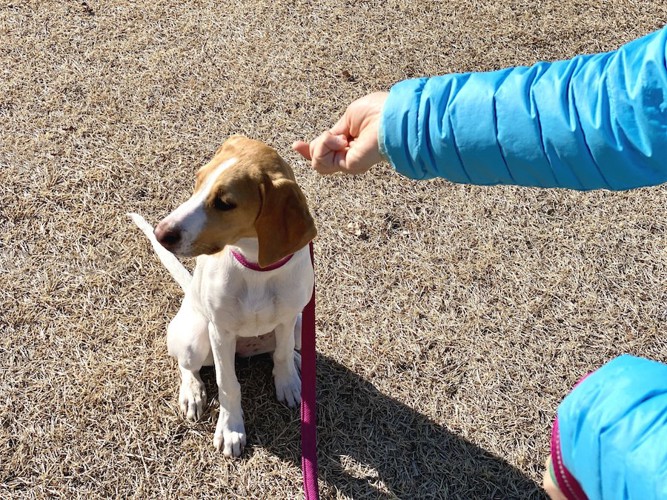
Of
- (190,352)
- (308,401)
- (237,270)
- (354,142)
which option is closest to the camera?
(354,142)

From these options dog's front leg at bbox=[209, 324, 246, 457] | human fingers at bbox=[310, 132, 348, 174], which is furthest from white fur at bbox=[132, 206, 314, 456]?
human fingers at bbox=[310, 132, 348, 174]

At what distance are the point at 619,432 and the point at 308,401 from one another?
1.74 meters

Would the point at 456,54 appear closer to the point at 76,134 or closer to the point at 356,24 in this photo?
the point at 356,24

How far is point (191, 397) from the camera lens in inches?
136

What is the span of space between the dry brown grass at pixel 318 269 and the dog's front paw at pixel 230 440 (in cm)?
6

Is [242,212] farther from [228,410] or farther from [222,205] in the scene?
[228,410]

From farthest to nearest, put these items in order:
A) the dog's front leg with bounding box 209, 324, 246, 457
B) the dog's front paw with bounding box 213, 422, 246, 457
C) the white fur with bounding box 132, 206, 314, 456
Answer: the dog's front paw with bounding box 213, 422, 246, 457 < the dog's front leg with bounding box 209, 324, 246, 457 < the white fur with bounding box 132, 206, 314, 456

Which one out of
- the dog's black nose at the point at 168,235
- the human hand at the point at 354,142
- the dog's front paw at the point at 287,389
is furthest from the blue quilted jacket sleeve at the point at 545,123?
the dog's front paw at the point at 287,389

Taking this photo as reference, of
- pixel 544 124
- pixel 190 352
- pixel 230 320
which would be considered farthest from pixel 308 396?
pixel 544 124

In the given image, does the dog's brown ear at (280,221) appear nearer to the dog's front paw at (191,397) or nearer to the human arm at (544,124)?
the human arm at (544,124)

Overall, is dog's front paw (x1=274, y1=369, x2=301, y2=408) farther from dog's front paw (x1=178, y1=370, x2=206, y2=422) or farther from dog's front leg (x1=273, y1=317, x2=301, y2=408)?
dog's front paw (x1=178, y1=370, x2=206, y2=422)

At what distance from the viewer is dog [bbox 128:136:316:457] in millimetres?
2492

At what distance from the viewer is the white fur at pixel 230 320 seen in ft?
9.20

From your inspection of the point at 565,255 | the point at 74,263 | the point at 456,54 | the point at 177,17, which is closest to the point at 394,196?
the point at 565,255
